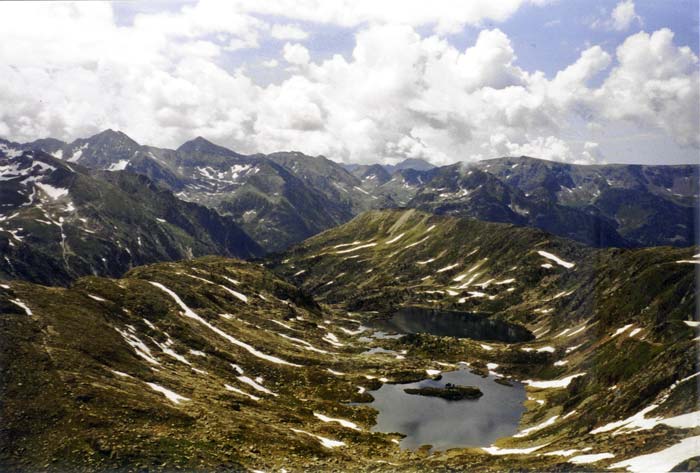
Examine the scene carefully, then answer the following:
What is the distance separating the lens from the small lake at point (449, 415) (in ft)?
316

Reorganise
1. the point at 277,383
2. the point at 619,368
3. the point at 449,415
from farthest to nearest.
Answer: the point at 277,383, the point at 449,415, the point at 619,368

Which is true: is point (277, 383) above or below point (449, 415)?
above

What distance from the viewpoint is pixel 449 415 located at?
111 metres

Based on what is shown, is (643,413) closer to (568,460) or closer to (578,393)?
(568,460)

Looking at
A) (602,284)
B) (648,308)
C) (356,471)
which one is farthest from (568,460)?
(602,284)

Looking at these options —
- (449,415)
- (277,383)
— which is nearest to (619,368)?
(449,415)

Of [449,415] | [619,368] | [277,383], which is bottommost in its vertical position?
[449,415]

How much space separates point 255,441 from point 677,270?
135837 millimetres

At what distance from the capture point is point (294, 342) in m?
154

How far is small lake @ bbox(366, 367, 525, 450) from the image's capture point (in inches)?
3787

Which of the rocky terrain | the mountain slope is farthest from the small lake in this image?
the mountain slope

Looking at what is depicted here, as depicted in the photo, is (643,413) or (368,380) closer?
(643,413)

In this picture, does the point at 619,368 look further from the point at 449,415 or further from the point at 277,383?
the point at 277,383

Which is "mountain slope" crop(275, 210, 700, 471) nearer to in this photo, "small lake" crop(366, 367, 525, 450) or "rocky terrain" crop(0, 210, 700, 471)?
"rocky terrain" crop(0, 210, 700, 471)
